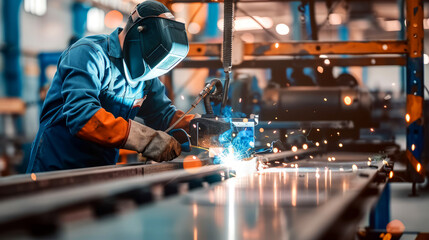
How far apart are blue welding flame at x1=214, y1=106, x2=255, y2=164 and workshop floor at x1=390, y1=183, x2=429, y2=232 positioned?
3108 mm

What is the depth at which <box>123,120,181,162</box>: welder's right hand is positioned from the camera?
89.5 inches

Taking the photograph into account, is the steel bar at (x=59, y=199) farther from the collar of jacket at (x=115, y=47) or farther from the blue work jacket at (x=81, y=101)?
the collar of jacket at (x=115, y=47)

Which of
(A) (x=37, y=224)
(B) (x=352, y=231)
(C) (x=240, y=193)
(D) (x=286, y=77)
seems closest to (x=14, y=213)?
(A) (x=37, y=224)

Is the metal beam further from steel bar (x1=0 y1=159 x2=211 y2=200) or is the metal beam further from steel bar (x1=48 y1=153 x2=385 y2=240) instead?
steel bar (x1=48 y1=153 x2=385 y2=240)

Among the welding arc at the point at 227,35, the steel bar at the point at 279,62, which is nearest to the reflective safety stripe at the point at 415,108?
the steel bar at the point at 279,62

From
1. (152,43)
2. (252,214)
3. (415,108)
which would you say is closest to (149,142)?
(152,43)

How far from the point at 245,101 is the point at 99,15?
8979 mm

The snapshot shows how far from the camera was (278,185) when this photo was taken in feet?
6.02

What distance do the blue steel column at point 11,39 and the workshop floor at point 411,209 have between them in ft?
26.2

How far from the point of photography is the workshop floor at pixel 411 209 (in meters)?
5.18

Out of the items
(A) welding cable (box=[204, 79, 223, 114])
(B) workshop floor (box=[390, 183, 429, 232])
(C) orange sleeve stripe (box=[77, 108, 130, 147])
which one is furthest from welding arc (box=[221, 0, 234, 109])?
(B) workshop floor (box=[390, 183, 429, 232])

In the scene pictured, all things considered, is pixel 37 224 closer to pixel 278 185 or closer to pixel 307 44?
pixel 278 185

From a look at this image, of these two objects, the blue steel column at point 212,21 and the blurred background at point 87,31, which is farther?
the blue steel column at point 212,21

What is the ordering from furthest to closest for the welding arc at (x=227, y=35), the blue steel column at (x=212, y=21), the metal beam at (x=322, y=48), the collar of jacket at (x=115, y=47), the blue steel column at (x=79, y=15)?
the blue steel column at (x=79, y=15) → the blue steel column at (x=212, y=21) → the metal beam at (x=322, y=48) → the welding arc at (x=227, y=35) → the collar of jacket at (x=115, y=47)
